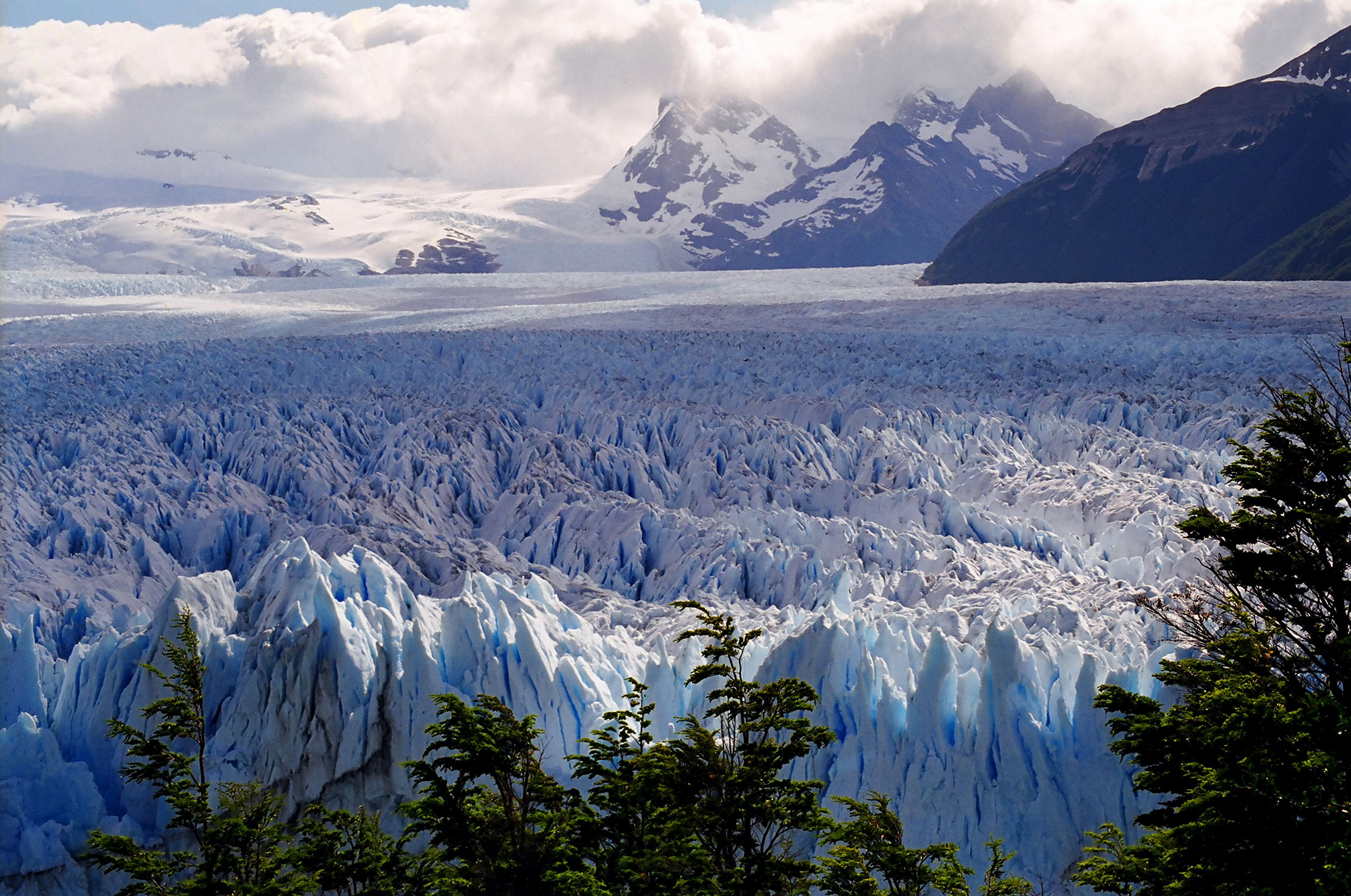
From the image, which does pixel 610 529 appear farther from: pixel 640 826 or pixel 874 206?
pixel 874 206

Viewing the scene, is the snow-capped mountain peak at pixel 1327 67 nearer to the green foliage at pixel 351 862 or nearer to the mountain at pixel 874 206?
the mountain at pixel 874 206

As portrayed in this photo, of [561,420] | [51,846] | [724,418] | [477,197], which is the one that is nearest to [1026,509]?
[724,418]

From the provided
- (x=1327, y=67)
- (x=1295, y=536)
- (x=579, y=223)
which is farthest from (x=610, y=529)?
(x=579, y=223)

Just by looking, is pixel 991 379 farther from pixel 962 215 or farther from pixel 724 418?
pixel 962 215

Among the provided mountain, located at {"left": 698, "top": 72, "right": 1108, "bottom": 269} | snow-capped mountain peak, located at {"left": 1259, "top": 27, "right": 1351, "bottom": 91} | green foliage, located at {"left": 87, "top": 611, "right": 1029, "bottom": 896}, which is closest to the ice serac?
green foliage, located at {"left": 87, "top": 611, "right": 1029, "bottom": 896}

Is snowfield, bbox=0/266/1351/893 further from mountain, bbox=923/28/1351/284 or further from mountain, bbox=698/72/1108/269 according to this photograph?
mountain, bbox=698/72/1108/269
